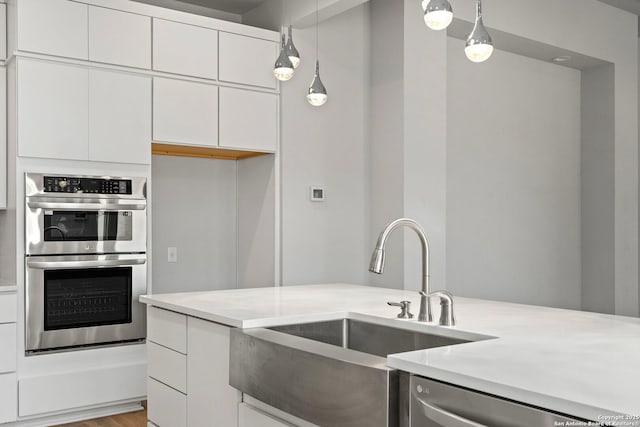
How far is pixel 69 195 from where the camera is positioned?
3559 millimetres

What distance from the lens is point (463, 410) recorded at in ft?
4.40

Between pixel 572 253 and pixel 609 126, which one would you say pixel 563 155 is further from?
pixel 572 253

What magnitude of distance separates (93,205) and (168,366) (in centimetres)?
143

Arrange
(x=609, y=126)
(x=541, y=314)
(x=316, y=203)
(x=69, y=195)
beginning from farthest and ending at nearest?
(x=609, y=126) → (x=316, y=203) → (x=69, y=195) → (x=541, y=314)

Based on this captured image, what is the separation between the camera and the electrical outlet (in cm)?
444

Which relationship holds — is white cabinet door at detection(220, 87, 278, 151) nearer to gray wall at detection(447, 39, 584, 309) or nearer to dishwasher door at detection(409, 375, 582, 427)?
gray wall at detection(447, 39, 584, 309)

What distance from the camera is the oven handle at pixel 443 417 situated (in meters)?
1.33

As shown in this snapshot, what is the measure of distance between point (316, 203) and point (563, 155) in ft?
9.63

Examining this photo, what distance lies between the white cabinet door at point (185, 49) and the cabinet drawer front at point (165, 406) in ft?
6.71

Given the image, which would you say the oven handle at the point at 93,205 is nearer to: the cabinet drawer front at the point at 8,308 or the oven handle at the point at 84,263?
the oven handle at the point at 84,263

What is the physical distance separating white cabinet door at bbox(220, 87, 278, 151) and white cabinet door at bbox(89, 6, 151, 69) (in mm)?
579

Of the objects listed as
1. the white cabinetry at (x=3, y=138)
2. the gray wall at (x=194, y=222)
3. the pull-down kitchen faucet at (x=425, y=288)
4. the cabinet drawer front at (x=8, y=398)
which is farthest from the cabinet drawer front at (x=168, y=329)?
the gray wall at (x=194, y=222)

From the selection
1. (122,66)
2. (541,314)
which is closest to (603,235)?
(541,314)

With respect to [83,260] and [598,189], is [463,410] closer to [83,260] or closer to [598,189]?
[83,260]
